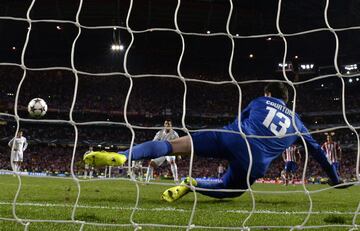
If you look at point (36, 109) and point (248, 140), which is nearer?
point (248, 140)

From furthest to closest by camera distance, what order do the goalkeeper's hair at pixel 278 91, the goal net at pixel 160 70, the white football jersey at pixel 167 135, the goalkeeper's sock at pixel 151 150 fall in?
the goal net at pixel 160 70, the white football jersey at pixel 167 135, the goalkeeper's hair at pixel 278 91, the goalkeeper's sock at pixel 151 150

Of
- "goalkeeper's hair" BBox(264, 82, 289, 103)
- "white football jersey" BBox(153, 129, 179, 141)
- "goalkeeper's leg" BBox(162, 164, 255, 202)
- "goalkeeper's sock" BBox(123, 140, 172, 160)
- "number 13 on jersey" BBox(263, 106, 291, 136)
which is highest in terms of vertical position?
"goalkeeper's hair" BBox(264, 82, 289, 103)

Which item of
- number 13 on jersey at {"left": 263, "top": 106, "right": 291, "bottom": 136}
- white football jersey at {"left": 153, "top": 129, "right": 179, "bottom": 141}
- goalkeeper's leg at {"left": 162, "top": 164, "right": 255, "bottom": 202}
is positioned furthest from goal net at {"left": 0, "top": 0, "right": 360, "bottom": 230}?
number 13 on jersey at {"left": 263, "top": 106, "right": 291, "bottom": 136}

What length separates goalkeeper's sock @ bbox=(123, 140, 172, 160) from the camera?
4859 millimetres

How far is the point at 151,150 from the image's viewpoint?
4902 millimetres

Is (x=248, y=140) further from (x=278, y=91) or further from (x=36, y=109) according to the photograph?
(x=36, y=109)

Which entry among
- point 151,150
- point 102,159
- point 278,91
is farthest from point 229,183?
point 102,159

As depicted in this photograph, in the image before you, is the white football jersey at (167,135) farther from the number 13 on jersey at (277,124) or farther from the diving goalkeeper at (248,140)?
the number 13 on jersey at (277,124)

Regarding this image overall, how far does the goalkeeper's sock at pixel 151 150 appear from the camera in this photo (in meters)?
4.86

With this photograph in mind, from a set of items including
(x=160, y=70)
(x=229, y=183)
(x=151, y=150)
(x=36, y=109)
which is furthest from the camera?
(x=160, y=70)

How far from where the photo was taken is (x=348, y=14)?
2717cm

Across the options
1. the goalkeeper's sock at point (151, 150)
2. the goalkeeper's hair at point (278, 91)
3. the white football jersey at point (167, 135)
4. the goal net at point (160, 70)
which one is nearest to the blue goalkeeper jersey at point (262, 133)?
the goalkeeper's hair at point (278, 91)

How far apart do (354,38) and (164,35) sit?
14.0m

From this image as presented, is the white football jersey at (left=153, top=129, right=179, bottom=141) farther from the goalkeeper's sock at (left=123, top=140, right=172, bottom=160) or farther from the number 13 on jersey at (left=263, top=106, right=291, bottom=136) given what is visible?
the number 13 on jersey at (left=263, top=106, right=291, bottom=136)
